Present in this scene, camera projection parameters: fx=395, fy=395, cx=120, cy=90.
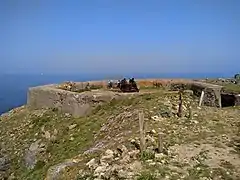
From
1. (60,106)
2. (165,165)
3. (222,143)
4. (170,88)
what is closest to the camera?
(165,165)

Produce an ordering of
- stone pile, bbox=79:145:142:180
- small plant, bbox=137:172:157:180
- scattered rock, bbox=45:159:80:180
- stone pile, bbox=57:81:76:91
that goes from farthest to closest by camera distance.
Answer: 1. stone pile, bbox=57:81:76:91
2. scattered rock, bbox=45:159:80:180
3. stone pile, bbox=79:145:142:180
4. small plant, bbox=137:172:157:180

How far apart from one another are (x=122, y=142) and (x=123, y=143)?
205 mm

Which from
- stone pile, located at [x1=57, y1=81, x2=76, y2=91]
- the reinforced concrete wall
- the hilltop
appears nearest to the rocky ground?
the hilltop

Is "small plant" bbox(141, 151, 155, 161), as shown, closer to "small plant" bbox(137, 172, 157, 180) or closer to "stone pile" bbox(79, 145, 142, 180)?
"stone pile" bbox(79, 145, 142, 180)

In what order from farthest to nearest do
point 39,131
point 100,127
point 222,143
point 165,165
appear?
point 39,131, point 100,127, point 222,143, point 165,165

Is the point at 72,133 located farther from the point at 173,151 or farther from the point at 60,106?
the point at 173,151

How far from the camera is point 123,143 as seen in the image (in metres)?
12.6

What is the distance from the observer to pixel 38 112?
2233cm

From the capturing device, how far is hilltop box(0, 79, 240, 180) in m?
10.7

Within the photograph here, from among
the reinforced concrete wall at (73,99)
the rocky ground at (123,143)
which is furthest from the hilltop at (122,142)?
the reinforced concrete wall at (73,99)

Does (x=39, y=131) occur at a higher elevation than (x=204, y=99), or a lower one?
lower

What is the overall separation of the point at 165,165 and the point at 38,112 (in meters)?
13.0

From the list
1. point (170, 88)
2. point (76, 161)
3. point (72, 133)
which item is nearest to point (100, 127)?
point (72, 133)

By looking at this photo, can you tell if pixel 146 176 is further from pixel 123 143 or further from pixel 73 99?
pixel 73 99
